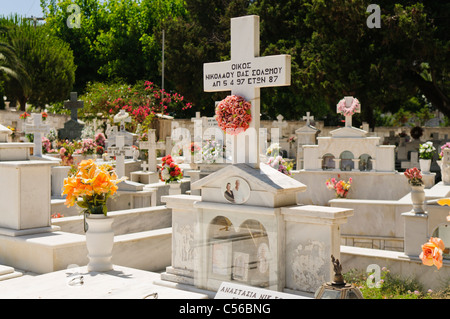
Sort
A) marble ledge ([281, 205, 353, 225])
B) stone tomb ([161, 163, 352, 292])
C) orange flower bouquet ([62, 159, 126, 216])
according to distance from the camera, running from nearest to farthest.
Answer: marble ledge ([281, 205, 353, 225]) → stone tomb ([161, 163, 352, 292]) → orange flower bouquet ([62, 159, 126, 216])

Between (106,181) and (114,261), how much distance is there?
1356 millimetres

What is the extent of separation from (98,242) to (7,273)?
1.21 meters

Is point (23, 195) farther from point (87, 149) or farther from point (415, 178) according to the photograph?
point (87, 149)

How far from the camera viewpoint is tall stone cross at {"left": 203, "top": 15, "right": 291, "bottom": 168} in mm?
6055

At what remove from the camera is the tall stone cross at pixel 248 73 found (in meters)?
6.05

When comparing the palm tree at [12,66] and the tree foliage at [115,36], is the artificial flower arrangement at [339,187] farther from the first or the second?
the tree foliage at [115,36]

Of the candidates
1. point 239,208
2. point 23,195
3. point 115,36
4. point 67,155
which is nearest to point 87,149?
point 67,155

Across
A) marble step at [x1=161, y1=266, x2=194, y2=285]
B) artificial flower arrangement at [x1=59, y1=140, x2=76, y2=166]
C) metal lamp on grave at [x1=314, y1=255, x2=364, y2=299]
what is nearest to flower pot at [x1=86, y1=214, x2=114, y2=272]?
marble step at [x1=161, y1=266, x2=194, y2=285]

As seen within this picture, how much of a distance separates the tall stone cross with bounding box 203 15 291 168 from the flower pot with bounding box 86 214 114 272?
5.73ft

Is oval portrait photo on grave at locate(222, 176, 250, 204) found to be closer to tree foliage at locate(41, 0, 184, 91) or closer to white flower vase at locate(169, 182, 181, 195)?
white flower vase at locate(169, 182, 181, 195)

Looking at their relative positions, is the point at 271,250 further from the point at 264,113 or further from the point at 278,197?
the point at 264,113

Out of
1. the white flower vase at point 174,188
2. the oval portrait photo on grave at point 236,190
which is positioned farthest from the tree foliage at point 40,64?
the oval portrait photo on grave at point 236,190

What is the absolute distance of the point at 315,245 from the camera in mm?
5531

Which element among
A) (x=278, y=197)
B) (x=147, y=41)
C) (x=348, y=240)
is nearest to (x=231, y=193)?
(x=278, y=197)
